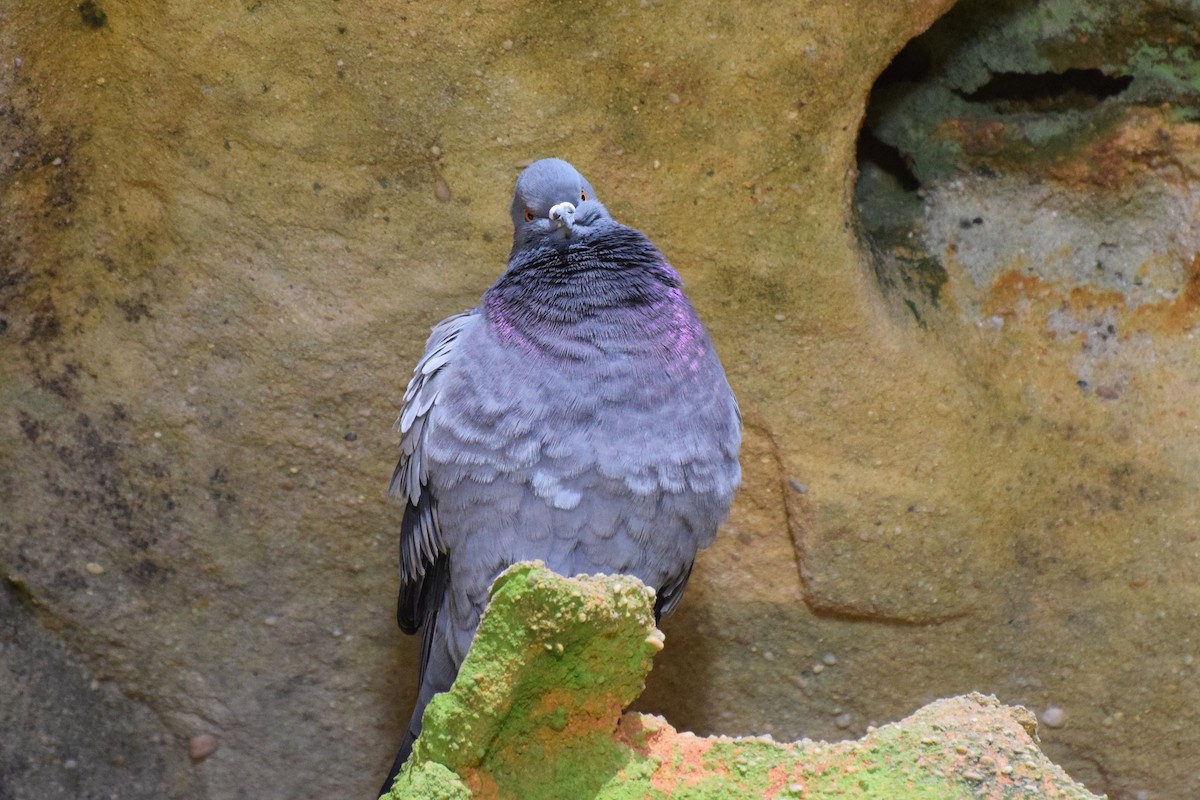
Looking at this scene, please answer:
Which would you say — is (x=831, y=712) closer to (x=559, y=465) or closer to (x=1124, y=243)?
(x=559, y=465)

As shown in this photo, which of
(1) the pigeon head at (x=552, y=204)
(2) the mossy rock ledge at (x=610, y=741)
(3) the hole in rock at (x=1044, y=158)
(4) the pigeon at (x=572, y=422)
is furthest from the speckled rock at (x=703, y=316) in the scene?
(2) the mossy rock ledge at (x=610, y=741)

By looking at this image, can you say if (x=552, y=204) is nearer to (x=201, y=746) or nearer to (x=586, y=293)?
(x=586, y=293)

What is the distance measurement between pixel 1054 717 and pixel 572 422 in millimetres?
1912

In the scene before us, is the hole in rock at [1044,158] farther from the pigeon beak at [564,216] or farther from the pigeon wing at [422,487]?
the pigeon wing at [422,487]

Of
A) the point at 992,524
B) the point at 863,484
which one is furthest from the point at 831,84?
the point at 992,524

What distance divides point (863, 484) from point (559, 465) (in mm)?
1218

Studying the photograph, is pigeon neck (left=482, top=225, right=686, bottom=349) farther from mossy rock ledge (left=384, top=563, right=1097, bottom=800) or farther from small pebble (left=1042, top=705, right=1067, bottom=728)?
small pebble (left=1042, top=705, right=1067, bottom=728)

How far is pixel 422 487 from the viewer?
3.01m

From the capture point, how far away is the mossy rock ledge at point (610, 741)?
2.04 meters

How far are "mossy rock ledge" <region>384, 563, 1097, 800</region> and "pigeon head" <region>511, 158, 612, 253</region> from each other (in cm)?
113

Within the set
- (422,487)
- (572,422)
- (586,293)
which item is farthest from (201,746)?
(586,293)

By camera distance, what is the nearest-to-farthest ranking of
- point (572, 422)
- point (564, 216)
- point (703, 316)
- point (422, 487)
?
point (572, 422)
point (564, 216)
point (422, 487)
point (703, 316)

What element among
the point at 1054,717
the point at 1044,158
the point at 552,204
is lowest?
the point at 1054,717

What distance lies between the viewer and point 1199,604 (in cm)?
355
